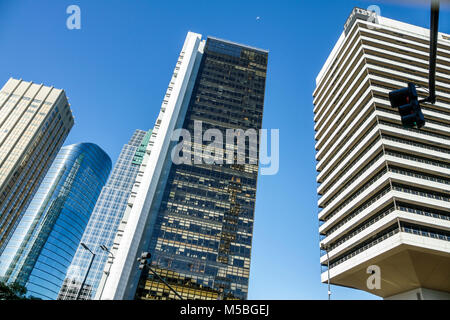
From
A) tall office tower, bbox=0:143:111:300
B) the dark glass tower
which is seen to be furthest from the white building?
tall office tower, bbox=0:143:111:300

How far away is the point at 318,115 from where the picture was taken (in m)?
68.1

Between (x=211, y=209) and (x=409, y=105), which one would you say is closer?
(x=409, y=105)

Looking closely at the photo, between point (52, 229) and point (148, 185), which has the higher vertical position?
point (52, 229)

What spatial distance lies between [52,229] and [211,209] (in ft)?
423

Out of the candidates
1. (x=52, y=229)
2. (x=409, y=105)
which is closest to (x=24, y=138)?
(x=52, y=229)

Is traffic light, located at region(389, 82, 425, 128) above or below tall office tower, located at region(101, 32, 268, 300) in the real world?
below

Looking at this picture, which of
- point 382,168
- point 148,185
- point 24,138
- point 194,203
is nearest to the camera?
point 382,168

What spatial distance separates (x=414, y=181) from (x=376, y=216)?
6.77 meters

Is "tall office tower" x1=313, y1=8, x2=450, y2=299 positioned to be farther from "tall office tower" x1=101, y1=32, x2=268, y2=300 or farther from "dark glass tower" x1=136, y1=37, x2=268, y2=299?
"tall office tower" x1=101, y1=32, x2=268, y2=300

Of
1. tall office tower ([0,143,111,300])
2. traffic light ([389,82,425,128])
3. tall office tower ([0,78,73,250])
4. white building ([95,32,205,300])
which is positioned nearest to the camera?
traffic light ([389,82,425,128])

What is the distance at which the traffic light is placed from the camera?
631 centimetres

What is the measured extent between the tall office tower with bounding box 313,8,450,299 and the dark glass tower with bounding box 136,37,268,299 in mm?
31282

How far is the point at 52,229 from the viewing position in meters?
173

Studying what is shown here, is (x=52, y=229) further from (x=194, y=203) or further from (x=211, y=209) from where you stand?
(x=211, y=209)
